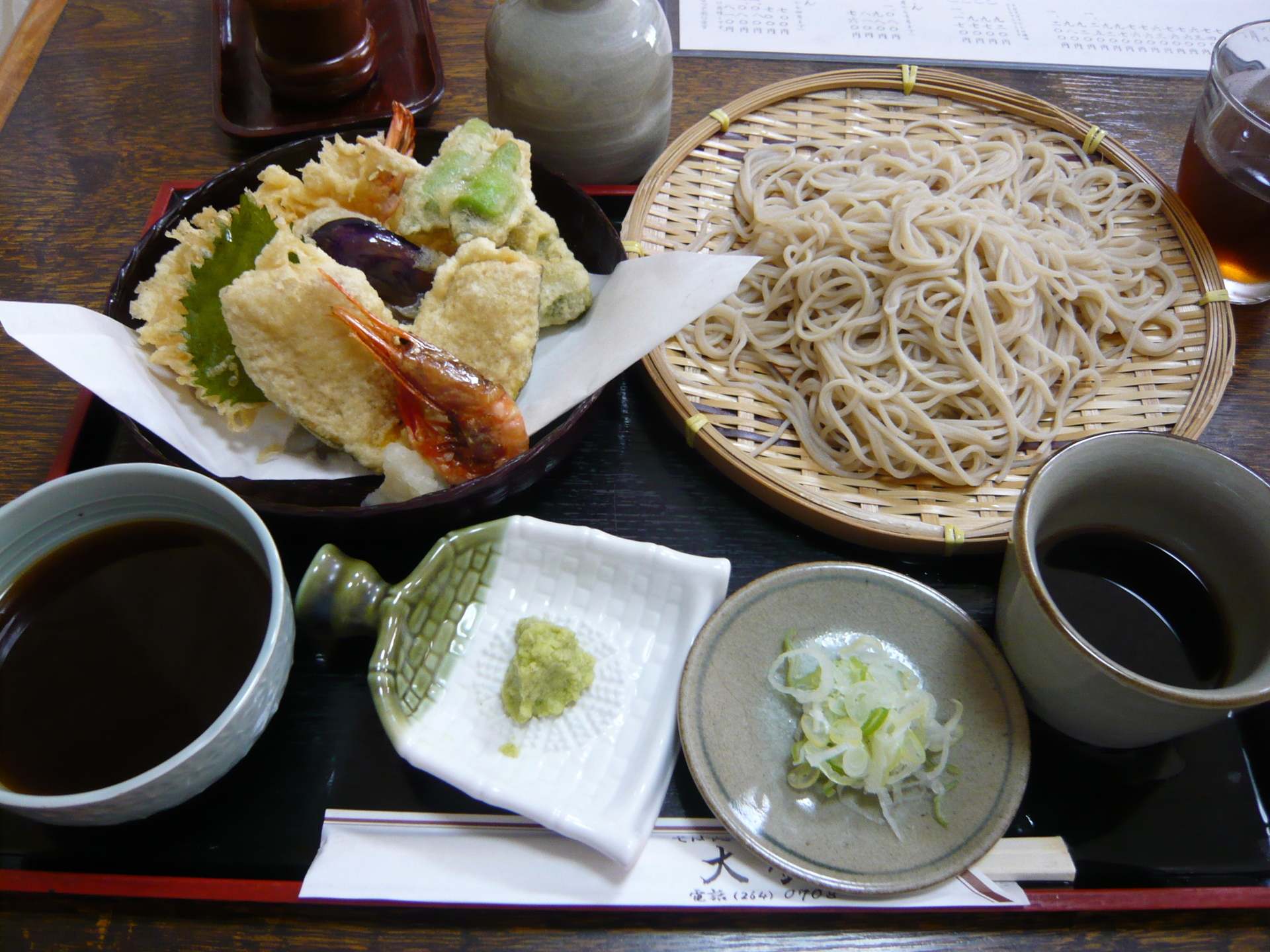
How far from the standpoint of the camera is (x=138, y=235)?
6.34 ft

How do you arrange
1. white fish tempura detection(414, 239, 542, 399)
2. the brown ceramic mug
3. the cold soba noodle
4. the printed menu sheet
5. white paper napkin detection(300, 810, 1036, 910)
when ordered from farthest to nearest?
the printed menu sheet < the brown ceramic mug < the cold soba noodle < white fish tempura detection(414, 239, 542, 399) < white paper napkin detection(300, 810, 1036, 910)

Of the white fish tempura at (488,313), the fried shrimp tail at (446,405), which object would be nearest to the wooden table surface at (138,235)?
the fried shrimp tail at (446,405)

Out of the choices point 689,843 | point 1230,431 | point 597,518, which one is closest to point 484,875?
point 689,843

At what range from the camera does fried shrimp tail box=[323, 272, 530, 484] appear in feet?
4.48

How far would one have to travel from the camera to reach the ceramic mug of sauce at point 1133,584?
1.09 meters

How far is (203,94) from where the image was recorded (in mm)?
2268

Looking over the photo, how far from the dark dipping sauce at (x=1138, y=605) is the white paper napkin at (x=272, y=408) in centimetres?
78

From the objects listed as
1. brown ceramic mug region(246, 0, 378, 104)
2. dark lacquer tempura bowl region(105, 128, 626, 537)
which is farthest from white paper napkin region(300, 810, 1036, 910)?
→ brown ceramic mug region(246, 0, 378, 104)

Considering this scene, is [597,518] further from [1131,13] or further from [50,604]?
[1131,13]

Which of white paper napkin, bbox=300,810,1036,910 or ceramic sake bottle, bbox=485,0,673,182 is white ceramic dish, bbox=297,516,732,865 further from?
ceramic sake bottle, bbox=485,0,673,182

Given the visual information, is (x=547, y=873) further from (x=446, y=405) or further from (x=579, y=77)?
(x=579, y=77)

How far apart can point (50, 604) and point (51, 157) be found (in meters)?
1.54

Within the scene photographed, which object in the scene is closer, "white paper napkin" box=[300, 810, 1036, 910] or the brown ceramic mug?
"white paper napkin" box=[300, 810, 1036, 910]

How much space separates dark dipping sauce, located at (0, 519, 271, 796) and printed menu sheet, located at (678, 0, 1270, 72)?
204cm
